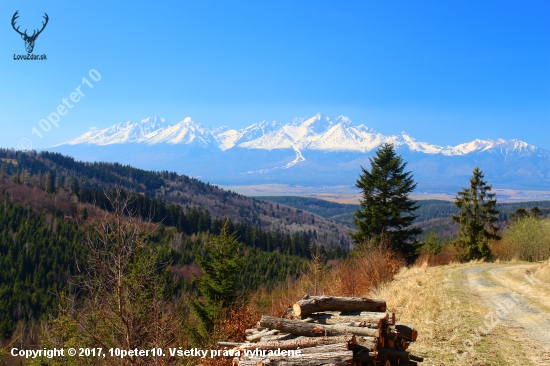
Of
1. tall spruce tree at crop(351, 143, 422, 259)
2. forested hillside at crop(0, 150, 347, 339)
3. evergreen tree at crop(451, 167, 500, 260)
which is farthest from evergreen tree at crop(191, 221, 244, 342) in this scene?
forested hillside at crop(0, 150, 347, 339)

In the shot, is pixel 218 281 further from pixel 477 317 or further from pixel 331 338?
pixel 331 338

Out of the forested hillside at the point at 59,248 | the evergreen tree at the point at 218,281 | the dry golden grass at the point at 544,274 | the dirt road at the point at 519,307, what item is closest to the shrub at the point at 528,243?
the dry golden grass at the point at 544,274

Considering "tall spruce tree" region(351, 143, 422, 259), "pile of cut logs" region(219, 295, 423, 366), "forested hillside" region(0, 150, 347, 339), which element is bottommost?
"forested hillside" region(0, 150, 347, 339)

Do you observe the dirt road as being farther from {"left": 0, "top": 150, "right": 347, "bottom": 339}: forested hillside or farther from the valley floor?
{"left": 0, "top": 150, "right": 347, "bottom": 339}: forested hillside

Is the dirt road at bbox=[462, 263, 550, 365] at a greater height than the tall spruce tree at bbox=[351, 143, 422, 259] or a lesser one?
lesser

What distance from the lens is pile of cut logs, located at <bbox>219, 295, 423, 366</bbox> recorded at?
7691 millimetres

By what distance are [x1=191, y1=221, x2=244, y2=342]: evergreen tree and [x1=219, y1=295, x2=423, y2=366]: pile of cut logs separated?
12086 millimetres

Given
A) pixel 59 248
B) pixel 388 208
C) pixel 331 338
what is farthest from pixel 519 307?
pixel 59 248

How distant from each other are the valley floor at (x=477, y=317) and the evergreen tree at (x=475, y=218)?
1983 centimetres

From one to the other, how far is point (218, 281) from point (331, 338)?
15.1 metres

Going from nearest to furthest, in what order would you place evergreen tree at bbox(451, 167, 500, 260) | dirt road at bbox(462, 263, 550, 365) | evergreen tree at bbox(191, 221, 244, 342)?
dirt road at bbox(462, 263, 550, 365) < evergreen tree at bbox(191, 221, 244, 342) < evergreen tree at bbox(451, 167, 500, 260)

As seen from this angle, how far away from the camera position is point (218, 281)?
22.3 m

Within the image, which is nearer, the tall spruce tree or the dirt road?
the dirt road

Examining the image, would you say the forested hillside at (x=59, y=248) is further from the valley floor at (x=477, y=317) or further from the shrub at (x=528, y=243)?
the valley floor at (x=477, y=317)
